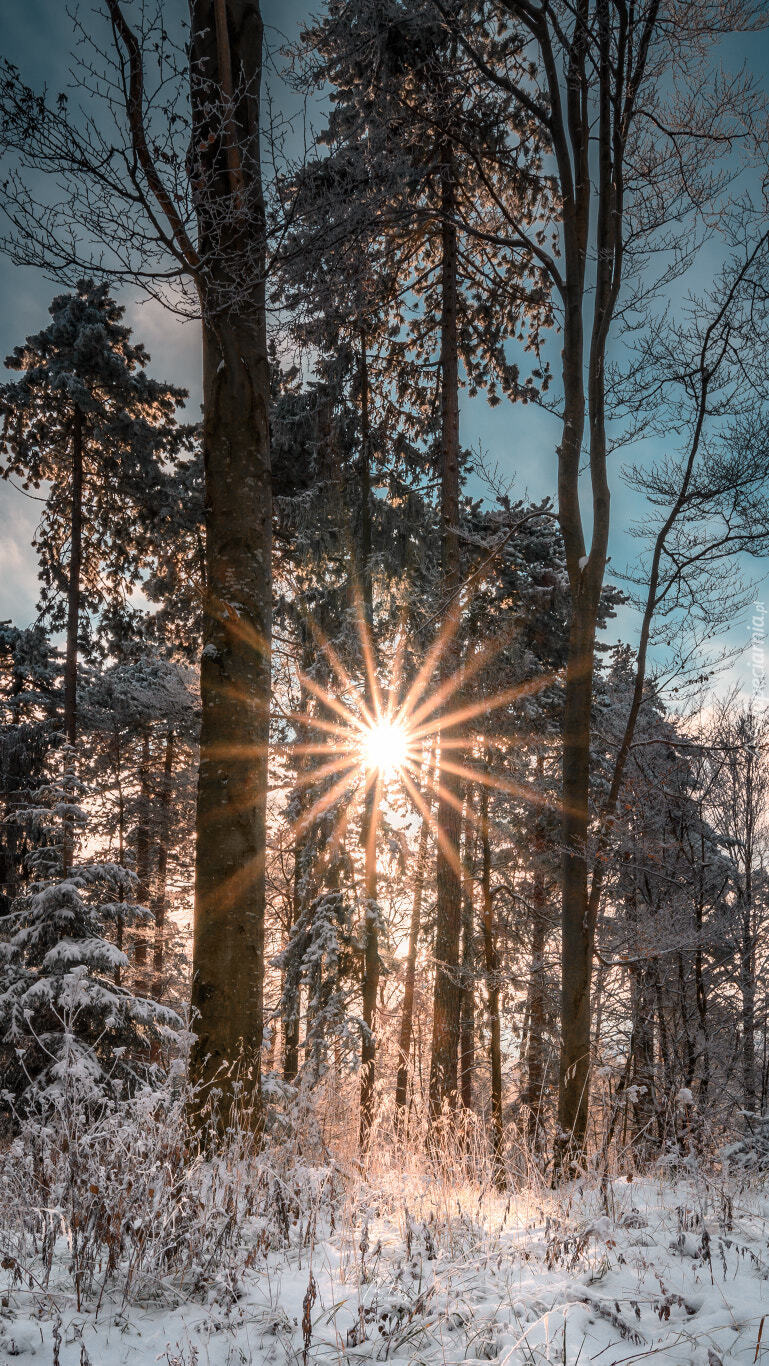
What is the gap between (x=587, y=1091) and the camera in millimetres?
5922

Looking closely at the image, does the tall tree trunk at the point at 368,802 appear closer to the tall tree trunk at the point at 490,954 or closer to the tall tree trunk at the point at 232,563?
the tall tree trunk at the point at 490,954

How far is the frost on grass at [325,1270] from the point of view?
183cm

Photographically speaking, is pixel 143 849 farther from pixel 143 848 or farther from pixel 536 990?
pixel 536 990


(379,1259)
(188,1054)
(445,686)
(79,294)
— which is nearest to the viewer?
(379,1259)

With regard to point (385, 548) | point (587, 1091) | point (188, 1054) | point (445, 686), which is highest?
point (385, 548)

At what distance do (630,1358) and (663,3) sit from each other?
28.7 ft

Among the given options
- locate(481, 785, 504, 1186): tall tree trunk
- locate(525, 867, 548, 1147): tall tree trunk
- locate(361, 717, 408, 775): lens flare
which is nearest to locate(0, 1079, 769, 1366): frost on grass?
locate(361, 717, 408, 775): lens flare

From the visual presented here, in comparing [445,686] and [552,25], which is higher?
[552,25]

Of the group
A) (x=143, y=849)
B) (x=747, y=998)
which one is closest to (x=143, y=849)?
(x=143, y=849)

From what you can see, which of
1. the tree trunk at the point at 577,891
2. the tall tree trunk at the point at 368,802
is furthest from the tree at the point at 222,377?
the tall tree trunk at the point at 368,802

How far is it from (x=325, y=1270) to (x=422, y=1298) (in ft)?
1.41

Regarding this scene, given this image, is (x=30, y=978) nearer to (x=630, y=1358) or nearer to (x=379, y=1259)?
(x=379, y=1259)

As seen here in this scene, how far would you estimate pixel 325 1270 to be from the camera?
2.31 meters

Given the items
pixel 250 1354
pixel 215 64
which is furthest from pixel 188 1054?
pixel 215 64
